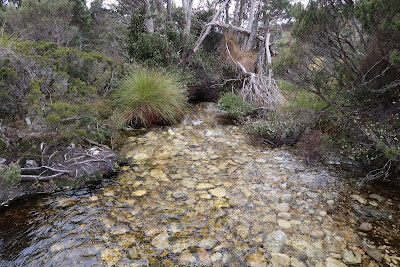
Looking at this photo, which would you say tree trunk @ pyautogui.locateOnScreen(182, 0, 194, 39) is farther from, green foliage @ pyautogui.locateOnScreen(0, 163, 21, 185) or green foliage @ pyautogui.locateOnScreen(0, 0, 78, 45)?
green foliage @ pyautogui.locateOnScreen(0, 163, 21, 185)

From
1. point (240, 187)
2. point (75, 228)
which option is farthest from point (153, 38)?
point (75, 228)

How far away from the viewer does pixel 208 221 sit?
277 cm

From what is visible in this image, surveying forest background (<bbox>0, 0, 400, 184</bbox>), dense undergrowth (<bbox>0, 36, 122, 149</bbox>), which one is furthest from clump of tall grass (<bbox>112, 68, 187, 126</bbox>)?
dense undergrowth (<bbox>0, 36, 122, 149</bbox>)

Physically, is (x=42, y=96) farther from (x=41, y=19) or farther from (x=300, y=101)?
(x=41, y=19)

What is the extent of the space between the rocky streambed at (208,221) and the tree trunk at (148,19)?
16.4 ft

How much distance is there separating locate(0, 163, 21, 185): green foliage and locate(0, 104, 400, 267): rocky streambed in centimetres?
30

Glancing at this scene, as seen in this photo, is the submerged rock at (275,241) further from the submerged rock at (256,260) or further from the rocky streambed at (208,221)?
the submerged rock at (256,260)

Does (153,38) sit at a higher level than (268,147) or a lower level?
higher

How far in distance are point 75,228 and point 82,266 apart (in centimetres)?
53

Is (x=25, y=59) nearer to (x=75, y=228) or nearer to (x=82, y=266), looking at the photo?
(x=75, y=228)

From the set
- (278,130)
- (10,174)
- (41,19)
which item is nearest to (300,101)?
(278,130)

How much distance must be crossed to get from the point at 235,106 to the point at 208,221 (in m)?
3.87

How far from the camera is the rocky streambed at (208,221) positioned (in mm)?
2301

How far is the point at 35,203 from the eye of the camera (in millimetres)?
2979
